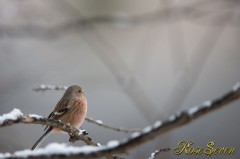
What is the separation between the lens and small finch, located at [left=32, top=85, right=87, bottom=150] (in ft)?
11.8

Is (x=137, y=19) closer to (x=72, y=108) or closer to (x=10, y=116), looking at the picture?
(x=72, y=108)

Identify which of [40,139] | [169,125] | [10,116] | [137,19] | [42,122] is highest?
[137,19]

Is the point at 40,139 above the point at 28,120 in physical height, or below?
above

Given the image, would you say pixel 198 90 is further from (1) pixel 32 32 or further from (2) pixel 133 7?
(1) pixel 32 32

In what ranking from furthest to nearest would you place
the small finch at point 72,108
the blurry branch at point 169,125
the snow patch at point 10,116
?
the small finch at point 72,108 < the snow patch at point 10,116 < the blurry branch at point 169,125

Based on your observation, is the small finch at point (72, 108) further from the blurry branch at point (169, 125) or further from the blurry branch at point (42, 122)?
the blurry branch at point (169, 125)

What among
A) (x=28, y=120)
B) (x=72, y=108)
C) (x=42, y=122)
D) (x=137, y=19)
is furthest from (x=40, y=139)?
(x=28, y=120)

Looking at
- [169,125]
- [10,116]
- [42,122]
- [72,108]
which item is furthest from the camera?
[72,108]

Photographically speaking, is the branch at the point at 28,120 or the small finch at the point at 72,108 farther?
the small finch at the point at 72,108

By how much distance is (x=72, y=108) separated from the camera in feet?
11.9

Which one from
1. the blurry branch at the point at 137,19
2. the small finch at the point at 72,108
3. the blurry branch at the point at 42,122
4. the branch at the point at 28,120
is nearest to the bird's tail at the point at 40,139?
the small finch at the point at 72,108

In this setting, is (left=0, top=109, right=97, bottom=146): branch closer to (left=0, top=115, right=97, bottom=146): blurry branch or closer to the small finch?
(left=0, top=115, right=97, bottom=146): blurry branch

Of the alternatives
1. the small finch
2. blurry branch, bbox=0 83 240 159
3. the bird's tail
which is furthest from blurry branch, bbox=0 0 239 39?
blurry branch, bbox=0 83 240 159

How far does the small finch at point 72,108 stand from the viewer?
3.59 metres
